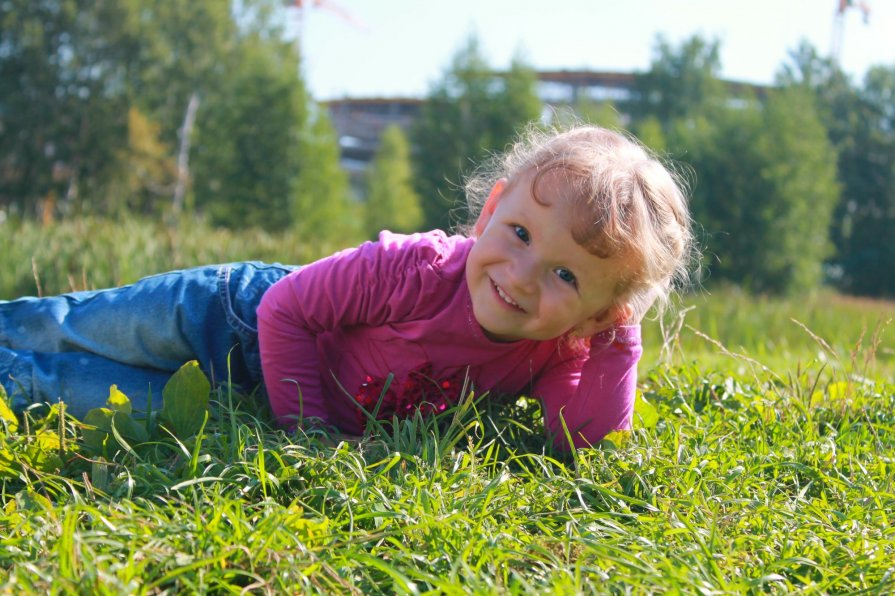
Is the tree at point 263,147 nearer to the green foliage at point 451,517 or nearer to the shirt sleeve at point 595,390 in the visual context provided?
the shirt sleeve at point 595,390

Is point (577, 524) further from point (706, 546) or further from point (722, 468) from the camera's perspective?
point (722, 468)

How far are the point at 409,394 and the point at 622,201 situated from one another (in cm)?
72

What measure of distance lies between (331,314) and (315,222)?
15.7m

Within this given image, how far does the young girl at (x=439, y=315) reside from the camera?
2025mm

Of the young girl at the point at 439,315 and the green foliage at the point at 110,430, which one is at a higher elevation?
the young girl at the point at 439,315

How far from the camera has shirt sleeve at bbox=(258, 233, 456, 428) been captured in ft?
7.22

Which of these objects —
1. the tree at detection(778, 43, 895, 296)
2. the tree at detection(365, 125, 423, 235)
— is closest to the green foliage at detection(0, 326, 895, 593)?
the tree at detection(365, 125, 423, 235)

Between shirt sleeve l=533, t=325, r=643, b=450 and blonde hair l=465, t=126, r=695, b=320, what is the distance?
0.35 feet


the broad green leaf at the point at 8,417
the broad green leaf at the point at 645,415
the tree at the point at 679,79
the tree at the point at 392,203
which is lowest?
the tree at the point at 392,203

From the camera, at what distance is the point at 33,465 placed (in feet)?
5.97

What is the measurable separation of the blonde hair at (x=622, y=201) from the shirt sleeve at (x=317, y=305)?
0.37 meters

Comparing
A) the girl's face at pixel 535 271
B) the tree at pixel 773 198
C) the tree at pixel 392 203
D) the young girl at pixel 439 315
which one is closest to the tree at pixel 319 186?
the tree at pixel 392 203

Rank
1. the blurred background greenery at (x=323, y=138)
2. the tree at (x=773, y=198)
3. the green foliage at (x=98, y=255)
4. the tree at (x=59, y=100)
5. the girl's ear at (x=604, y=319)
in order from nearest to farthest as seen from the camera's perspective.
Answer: the girl's ear at (x=604, y=319) → the green foliage at (x=98, y=255) → the blurred background greenery at (x=323, y=138) → the tree at (x=773, y=198) → the tree at (x=59, y=100)

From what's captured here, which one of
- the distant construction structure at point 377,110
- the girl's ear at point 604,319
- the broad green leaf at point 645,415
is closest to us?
the girl's ear at point 604,319
